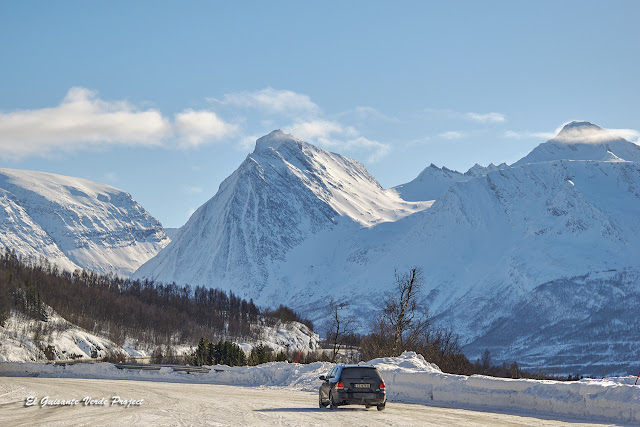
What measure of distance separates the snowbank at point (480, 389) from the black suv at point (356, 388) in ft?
14.1

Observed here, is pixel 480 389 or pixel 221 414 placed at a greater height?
pixel 480 389

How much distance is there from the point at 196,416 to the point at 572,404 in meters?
12.7

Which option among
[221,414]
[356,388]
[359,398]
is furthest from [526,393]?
[221,414]

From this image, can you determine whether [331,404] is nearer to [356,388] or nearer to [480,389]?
[356,388]

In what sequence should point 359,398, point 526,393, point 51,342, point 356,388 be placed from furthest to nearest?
point 51,342, point 356,388, point 359,398, point 526,393

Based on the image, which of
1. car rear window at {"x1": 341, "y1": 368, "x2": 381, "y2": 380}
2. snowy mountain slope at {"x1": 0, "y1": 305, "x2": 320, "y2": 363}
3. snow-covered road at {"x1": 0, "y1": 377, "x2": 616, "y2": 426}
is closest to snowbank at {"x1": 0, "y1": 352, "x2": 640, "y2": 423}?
snow-covered road at {"x1": 0, "y1": 377, "x2": 616, "y2": 426}

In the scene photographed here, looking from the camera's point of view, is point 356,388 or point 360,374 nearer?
point 356,388

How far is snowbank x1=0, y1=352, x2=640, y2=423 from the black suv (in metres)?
4.30

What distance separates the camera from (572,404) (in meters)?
26.4

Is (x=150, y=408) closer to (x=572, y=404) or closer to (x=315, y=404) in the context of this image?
(x=315, y=404)

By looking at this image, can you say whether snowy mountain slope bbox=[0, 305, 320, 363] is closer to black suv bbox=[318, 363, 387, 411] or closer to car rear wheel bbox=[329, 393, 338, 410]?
car rear wheel bbox=[329, 393, 338, 410]

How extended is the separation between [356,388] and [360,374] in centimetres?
65

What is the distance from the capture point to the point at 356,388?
29016 mm

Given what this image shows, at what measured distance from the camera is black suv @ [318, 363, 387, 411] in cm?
2853
